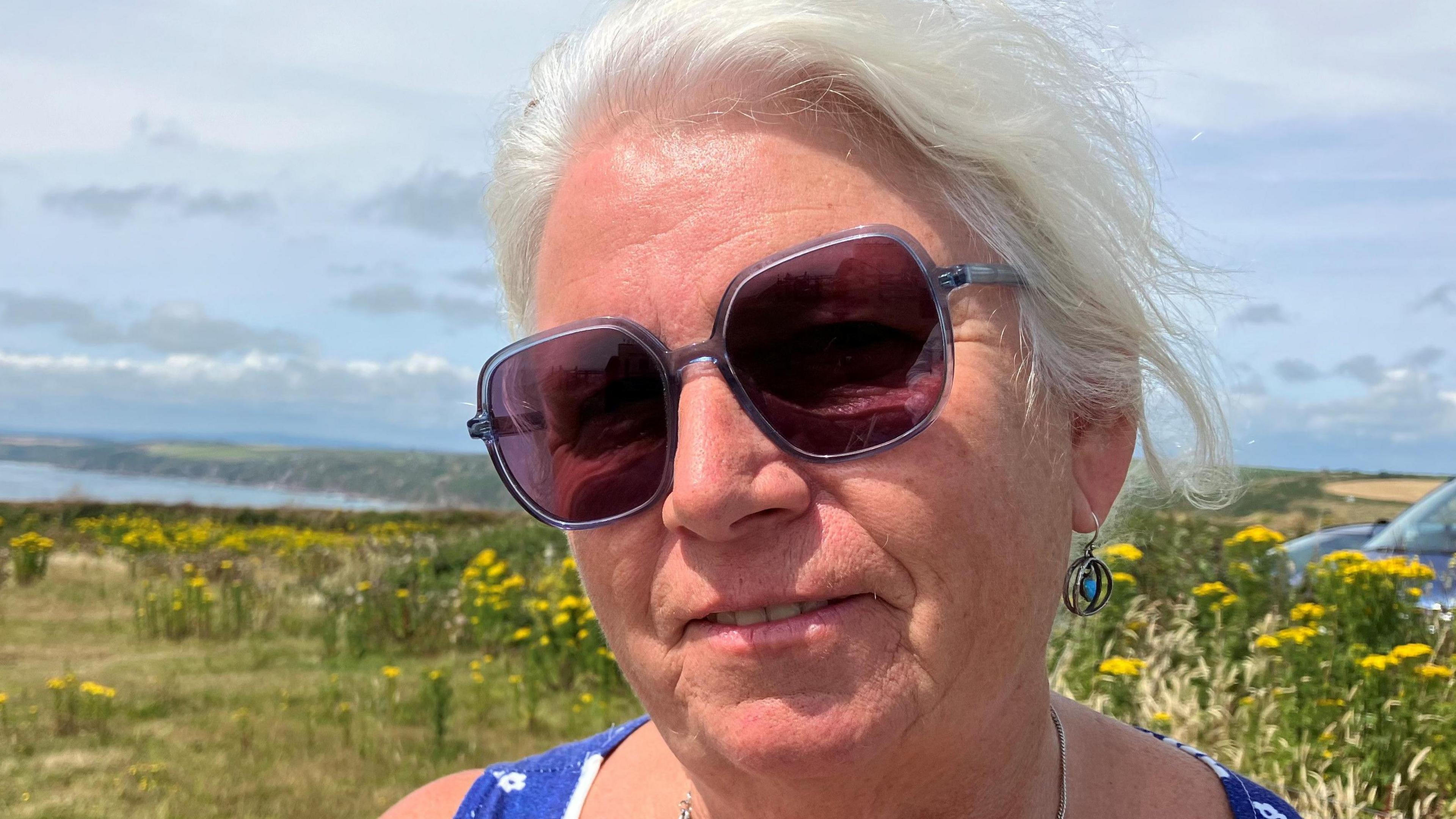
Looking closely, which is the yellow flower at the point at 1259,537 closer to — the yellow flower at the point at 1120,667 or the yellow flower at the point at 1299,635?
the yellow flower at the point at 1299,635

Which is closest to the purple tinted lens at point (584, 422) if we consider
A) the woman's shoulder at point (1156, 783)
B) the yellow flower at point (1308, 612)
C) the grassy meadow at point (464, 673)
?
the woman's shoulder at point (1156, 783)

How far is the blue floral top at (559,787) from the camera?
172 cm

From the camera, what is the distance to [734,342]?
1.24m

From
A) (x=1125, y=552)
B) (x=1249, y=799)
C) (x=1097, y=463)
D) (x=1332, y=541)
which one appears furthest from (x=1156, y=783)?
(x=1332, y=541)

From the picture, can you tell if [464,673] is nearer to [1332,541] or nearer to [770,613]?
[770,613]

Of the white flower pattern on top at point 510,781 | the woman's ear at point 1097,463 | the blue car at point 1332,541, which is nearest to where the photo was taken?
the woman's ear at point 1097,463

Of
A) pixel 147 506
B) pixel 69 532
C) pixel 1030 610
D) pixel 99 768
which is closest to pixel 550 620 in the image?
pixel 99 768

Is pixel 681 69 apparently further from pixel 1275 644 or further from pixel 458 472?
pixel 458 472

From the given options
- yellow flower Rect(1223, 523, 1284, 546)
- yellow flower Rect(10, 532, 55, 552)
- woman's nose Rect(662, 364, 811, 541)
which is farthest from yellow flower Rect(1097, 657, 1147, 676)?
yellow flower Rect(10, 532, 55, 552)

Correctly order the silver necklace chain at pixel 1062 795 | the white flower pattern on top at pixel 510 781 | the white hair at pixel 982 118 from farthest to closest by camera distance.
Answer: the white flower pattern on top at pixel 510 781 → the silver necklace chain at pixel 1062 795 → the white hair at pixel 982 118

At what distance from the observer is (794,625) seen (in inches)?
46.2

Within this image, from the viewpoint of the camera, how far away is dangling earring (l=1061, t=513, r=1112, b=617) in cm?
161

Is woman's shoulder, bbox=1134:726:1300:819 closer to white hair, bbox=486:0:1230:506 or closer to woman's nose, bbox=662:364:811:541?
white hair, bbox=486:0:1230:506

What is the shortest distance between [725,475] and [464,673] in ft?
19.5
